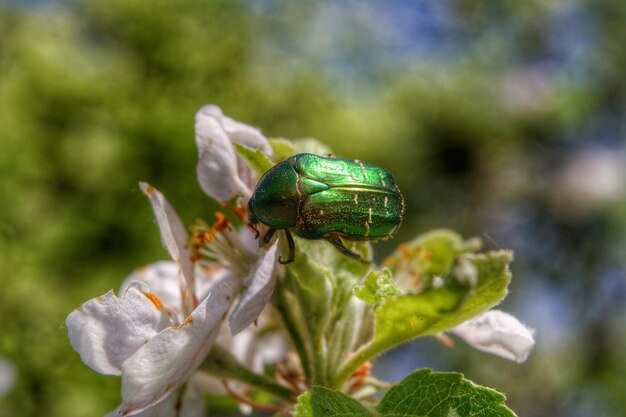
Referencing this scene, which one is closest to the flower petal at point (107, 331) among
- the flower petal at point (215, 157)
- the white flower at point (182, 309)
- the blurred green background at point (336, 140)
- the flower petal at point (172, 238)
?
the white flower at point (182, 309)

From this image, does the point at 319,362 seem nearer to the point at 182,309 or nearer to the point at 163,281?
the point at 182,309

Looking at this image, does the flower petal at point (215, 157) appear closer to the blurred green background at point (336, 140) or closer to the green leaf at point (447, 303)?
the green leaf at point (447, 303)

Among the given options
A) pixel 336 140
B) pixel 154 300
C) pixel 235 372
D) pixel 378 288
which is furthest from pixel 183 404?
pixel 336 140

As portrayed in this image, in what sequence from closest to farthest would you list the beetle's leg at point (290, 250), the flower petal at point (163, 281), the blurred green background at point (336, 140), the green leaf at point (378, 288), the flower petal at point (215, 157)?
the green leaf at point (378, 288)
the beetle's leg at point (290, 250)
the flower petal at point (215, 157)
the flower petal at point (163, 281)
the blurred green background at point (336, 140)

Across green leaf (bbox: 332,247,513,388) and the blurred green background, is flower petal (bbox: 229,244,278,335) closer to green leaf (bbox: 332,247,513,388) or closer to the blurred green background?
green leaf (bbox: 332,247,513,388)

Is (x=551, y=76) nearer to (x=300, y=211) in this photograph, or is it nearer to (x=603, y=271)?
(x=603, y=271)

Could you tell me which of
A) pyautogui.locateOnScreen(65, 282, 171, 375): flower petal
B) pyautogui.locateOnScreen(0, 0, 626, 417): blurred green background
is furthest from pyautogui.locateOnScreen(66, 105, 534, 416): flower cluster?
pyautogui.locateOnScreen(0, 0, 626, 417): blurred green background
